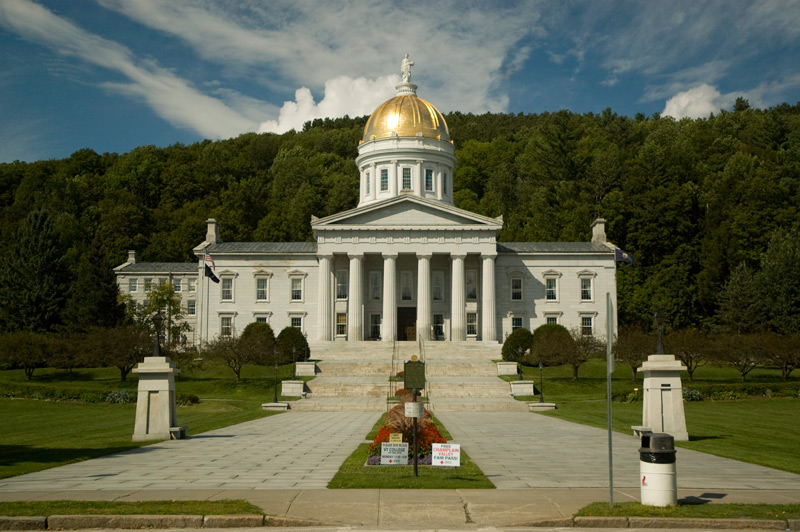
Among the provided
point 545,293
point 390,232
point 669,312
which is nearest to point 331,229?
point 390,232

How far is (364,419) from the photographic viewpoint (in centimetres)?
3177

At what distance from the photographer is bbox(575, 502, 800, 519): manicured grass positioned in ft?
37.1

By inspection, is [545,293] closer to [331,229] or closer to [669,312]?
[669,312]

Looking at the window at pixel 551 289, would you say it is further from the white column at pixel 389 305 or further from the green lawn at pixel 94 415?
the green lawn at pixel 94 415

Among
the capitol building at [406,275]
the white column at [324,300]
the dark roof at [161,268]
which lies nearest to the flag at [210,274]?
the capitol building at [406,275]

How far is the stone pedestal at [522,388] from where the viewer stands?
139 feet

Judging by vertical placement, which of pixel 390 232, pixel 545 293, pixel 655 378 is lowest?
pixel 655 378

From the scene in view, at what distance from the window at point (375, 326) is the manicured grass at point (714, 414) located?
18630 millimetres

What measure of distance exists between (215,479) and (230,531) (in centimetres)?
402

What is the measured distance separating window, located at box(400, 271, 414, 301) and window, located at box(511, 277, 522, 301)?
31.4 feet

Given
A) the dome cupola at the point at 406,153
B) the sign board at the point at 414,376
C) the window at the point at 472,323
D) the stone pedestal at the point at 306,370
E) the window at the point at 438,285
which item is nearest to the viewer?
the sign board at the point at 414,376

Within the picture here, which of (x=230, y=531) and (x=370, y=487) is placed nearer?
(x=230, y=531)

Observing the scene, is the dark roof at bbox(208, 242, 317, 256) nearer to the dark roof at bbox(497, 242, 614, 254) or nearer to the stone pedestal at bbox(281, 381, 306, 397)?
the dark roof at bbox(497, 242, 614, 254)

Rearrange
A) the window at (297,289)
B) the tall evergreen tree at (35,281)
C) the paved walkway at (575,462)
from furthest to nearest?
the tall evergreen tree at (35,281) < the window at (297,289) < the paved walkway at (575,462)
